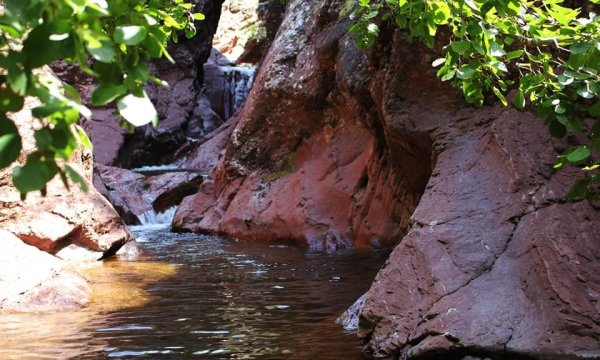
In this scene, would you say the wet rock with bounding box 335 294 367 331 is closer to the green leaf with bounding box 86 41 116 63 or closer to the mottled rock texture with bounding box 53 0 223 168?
the green leaf with bounding box 86 41 116 63

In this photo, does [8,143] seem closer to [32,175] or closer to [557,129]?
[32,175]

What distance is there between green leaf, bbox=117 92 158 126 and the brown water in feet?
11.3

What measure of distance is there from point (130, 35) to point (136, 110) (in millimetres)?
178

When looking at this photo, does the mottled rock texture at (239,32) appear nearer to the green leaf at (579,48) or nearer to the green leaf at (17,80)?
the green leaf at (579,48)

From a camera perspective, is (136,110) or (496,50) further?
(496,50)

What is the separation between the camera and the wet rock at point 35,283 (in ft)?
20.3

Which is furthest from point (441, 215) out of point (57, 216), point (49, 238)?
point (57, 216)

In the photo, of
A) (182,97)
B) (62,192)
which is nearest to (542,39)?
(62,192)

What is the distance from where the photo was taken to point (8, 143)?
144cm

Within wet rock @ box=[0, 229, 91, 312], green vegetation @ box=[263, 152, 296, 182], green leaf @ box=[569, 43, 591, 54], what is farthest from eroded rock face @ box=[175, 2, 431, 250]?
green leaf @ box=[569, 43, 591, 54]

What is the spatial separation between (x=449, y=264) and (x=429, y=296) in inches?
11.1

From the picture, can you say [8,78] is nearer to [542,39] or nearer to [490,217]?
[542,39]

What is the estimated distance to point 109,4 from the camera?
1.74 meters

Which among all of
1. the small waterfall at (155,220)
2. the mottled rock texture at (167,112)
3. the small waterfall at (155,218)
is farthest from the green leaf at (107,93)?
the mottled rock texture at (167,112)
